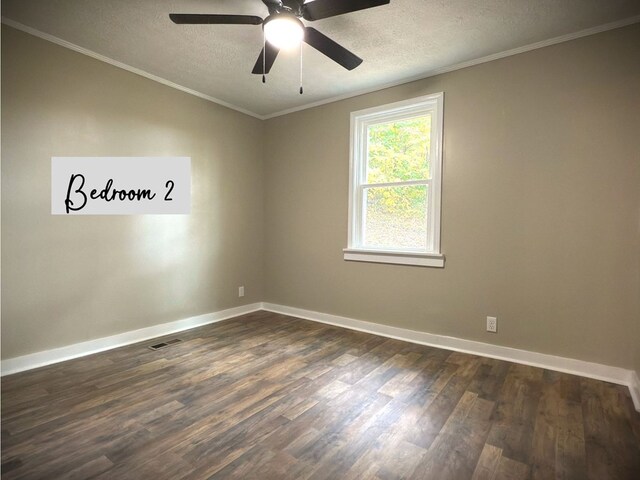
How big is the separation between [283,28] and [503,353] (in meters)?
2.90

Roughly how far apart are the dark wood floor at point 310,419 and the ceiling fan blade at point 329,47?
7.34 ft

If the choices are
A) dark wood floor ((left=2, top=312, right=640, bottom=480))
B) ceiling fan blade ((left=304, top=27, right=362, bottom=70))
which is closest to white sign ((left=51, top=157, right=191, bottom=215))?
dark wood floor ((left=2, top=312, right=640, bottom=480))

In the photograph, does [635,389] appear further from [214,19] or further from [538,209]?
[214,19]

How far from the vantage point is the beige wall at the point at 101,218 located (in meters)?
2.38

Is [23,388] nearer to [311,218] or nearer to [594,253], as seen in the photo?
[311,218]

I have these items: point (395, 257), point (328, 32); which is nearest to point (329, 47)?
point (328, 32)

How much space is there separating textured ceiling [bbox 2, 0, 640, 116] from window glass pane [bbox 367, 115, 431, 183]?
1.45 ft

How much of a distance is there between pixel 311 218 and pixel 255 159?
113 cm

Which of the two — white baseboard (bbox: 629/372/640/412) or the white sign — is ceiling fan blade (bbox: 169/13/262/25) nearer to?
the white sign

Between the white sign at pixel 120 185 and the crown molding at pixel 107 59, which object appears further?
the white sign at pixel 120 185

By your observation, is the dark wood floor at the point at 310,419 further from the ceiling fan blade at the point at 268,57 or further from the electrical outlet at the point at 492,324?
the ceiling fan blade at the point at 268,57

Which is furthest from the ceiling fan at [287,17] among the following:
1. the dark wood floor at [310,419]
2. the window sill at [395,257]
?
the dark wood floor at [310,419]

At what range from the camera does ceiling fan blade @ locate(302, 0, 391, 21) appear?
1713 millimetres

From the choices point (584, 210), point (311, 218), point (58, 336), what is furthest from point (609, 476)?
point (58, 336)
